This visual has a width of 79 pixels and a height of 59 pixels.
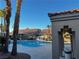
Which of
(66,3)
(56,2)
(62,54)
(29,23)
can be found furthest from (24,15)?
(62,54)

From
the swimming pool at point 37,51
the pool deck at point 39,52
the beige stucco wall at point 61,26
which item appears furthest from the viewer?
the swimming pool at point 37,51

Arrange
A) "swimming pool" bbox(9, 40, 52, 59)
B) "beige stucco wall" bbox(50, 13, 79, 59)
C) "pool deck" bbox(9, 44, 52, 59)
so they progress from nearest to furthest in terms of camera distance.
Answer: "beige stucco wall" bbox(50, 13, 79, 59)
"pool deck" bbox(9, 44, 52, 59)
"swimming pool" bbox(9, 40, 52, 59)

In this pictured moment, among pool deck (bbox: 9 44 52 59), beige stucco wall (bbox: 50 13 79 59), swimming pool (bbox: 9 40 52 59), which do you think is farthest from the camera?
swimming pool (bbox: 9 40 52 59)

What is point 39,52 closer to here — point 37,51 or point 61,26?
point 37,51

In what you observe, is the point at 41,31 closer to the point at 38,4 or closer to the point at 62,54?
the point at 38,4

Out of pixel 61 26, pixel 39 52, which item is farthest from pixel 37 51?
pixel 61 26

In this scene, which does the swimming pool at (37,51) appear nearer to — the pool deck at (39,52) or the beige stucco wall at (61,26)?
the pool deck at (39,52)

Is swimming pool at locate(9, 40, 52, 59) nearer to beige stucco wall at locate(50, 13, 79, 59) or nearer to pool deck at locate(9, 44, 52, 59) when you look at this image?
pool deck at locate(9, 44, 52, 59)

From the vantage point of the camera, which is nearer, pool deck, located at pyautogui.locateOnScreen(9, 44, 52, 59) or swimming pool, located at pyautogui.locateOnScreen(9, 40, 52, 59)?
pool deck, located at pyautogui.locateOnScreen(9, 44, 52, 59)

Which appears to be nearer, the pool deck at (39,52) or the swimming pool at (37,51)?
the pool deck at (39,52)

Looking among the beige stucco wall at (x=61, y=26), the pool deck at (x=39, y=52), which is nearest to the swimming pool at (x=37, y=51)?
the pool deck at (x=39, y=52)

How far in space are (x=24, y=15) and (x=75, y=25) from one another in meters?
46.1

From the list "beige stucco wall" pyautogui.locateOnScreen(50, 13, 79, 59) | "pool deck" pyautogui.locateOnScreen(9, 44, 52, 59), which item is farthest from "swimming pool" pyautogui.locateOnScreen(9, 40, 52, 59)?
"beige stucco wall" pyautogui.locateOnScreen(50, 13, 79, 59)

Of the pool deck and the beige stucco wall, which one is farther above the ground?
the beige stucco wall
